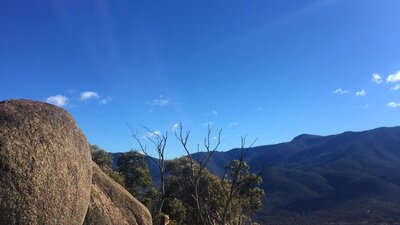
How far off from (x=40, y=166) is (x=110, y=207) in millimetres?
4787

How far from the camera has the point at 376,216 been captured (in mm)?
148625

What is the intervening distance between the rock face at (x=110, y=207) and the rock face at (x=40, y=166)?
221 centimetres

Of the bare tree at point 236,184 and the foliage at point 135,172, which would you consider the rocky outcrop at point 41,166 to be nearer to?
the bare tree at point 236,184

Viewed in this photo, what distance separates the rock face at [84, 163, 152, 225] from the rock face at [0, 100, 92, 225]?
221 centimetres

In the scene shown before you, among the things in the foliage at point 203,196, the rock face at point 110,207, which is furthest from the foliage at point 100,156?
the rock face at point 110,207

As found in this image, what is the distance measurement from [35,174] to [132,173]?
50.7 metres

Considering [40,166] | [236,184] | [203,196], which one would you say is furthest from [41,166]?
[203,196]

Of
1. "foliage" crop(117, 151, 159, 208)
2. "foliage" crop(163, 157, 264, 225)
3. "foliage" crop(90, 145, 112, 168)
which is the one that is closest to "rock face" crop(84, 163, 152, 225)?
"foliage" crop(163, 157, 264, 225)

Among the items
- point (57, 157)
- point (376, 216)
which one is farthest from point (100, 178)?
point (376, 216)

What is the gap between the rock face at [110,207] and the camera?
1324 centimetres

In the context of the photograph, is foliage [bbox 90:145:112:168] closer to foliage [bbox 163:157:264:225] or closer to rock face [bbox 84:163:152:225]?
foliage [bbox 163:157:264:225]

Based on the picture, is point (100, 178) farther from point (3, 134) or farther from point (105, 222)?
point (3, 134)

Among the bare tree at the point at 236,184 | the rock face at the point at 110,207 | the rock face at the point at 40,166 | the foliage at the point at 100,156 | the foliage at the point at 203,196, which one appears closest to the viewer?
the rock face at the point at 40,166

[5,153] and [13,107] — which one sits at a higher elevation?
[13,107]
